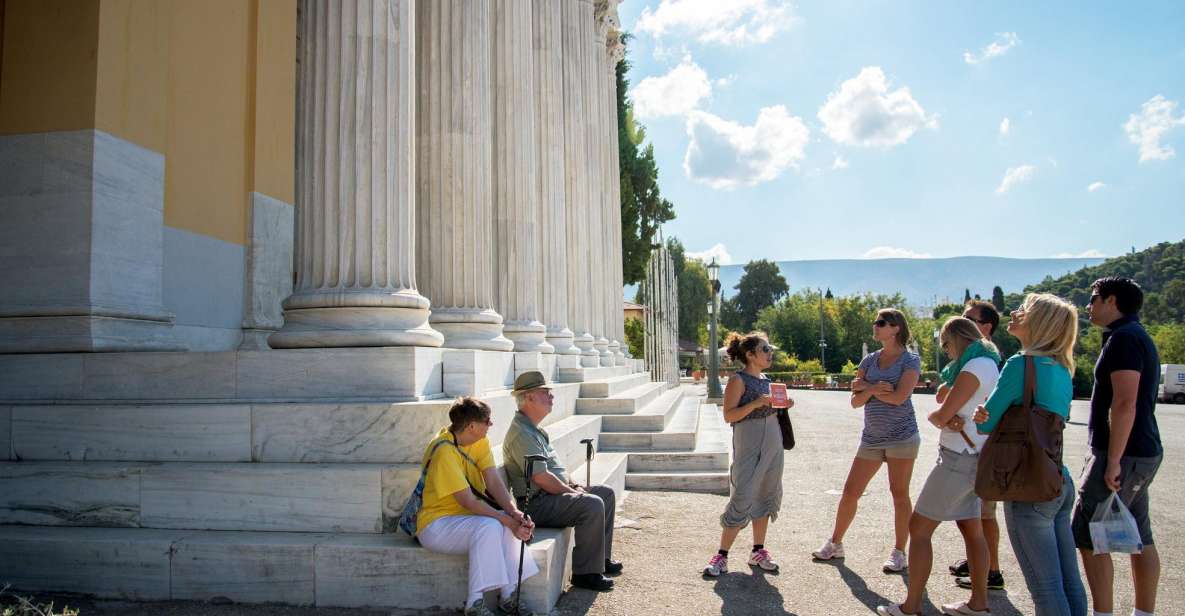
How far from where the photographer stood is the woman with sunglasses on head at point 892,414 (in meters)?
6.32

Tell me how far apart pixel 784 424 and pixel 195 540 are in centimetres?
434

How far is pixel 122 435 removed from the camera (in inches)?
237

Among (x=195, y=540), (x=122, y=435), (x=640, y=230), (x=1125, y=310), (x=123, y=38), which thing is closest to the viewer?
(x=1125, y=310)

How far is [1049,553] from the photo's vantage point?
430cm

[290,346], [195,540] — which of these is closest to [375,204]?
[290,346]

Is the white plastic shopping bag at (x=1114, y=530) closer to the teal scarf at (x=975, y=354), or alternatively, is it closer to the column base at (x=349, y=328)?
the teal scarf at (x=975, y=354)

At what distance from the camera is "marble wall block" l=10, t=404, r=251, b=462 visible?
19.5 ft

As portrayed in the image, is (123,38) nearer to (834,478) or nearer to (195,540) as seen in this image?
(195,540)

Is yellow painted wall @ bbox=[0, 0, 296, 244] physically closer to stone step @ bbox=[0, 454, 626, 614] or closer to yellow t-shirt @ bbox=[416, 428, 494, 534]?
stone step @ bbox=[0, 454, 626, 614]

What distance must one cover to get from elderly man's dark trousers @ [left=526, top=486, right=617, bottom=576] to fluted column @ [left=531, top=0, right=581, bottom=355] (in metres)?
7.30

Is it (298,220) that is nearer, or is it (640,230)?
(298,220)

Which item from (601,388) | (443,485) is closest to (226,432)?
(443,485)

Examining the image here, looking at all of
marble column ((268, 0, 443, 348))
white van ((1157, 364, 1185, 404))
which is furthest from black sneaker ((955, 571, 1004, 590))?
white van ((1157, 364, 1185, 404))

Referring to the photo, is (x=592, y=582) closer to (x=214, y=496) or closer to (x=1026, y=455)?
(x=214, y=496)
